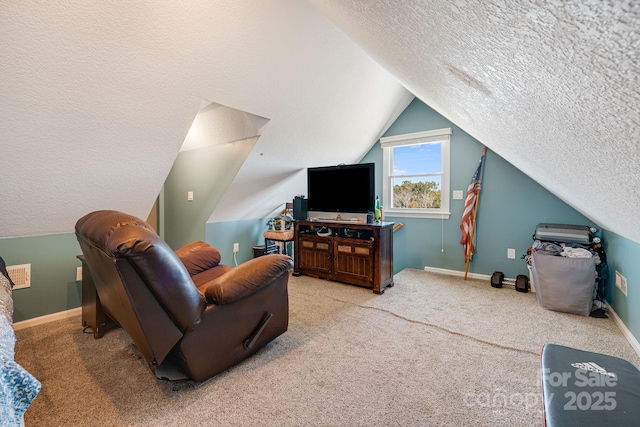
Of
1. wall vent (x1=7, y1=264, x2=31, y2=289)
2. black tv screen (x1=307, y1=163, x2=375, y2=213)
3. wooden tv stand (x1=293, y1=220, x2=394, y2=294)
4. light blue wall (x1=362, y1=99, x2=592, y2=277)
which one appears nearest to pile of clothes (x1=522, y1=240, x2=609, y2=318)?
light blue wall (x1=362, y1=99, x2=592, y2=277)

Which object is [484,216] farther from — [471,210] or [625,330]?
[625,330]

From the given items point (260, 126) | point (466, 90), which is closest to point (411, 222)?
point (260, 126)

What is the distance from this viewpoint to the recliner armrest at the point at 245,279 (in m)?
1.72

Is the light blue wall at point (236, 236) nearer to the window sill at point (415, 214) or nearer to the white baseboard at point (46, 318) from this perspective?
the white baseboard at point (46, 318)

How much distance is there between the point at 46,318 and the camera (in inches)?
106

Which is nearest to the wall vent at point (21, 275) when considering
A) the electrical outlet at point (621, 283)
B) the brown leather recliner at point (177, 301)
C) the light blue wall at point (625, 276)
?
the brown leather recliner at point (177, 301)

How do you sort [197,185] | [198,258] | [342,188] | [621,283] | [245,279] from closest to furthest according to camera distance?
[245,279] → [621,283] → [198,258] → [342,188] → [197,185]

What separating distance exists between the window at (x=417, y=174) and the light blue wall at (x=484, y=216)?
0.33 feet

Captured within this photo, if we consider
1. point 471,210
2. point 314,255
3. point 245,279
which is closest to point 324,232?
point 314,255

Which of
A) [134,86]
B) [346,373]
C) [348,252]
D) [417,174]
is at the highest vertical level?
[134,86]

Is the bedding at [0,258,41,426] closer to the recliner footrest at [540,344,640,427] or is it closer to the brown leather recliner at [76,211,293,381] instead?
the brown leather recliner at [76,211,293,381]

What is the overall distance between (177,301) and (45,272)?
2121 millimetres

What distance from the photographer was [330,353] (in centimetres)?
209

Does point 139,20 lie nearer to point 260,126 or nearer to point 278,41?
point 278,41
